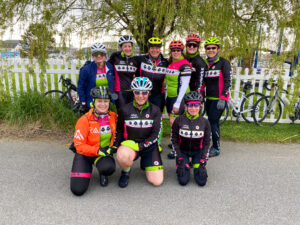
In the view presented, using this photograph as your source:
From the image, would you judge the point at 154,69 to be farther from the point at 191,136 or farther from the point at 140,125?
the point at 191,136

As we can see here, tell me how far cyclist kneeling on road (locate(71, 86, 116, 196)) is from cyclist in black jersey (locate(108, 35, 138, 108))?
889mm

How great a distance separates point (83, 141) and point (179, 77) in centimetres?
195

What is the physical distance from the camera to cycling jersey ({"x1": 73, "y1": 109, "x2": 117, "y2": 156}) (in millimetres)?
3318

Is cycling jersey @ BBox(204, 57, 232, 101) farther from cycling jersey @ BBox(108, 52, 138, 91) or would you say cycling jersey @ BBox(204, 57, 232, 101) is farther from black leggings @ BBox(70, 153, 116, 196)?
black leggings @ BBox(70, 153, 116, 196)

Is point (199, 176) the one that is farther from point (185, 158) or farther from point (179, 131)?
point (179, 131)

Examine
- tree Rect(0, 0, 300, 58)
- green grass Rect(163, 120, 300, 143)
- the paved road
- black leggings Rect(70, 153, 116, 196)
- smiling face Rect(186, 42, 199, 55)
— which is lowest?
the paved road

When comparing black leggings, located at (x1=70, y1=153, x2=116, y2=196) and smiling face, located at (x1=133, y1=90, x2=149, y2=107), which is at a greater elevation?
smiling face, located at (x1=133, y1=90, x2=149, y2=107)

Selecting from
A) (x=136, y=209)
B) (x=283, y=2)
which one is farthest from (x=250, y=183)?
(x=283, y=2)

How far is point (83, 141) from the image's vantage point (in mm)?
3340

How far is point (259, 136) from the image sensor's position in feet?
18.2

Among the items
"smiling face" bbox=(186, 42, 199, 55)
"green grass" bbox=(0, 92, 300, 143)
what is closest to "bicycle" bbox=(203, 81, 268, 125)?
"green grass" bbox=(0, 92, 300, 143)

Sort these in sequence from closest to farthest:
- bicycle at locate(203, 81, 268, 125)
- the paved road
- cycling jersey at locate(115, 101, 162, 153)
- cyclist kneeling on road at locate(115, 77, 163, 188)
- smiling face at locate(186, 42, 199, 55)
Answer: the paved road, cyclist kneeling on road at locate(115, 77, 163, 188), cycling jersey at locate(115, 101, 162, 153), smiling face at locate(186, 42, 199, 55), bicycle at locate(203, 81, 268, 125)

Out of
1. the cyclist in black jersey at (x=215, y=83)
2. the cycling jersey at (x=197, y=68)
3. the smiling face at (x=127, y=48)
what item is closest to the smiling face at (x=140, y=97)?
the smiling face at (x=127, y=48)

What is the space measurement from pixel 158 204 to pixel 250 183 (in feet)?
4.86
